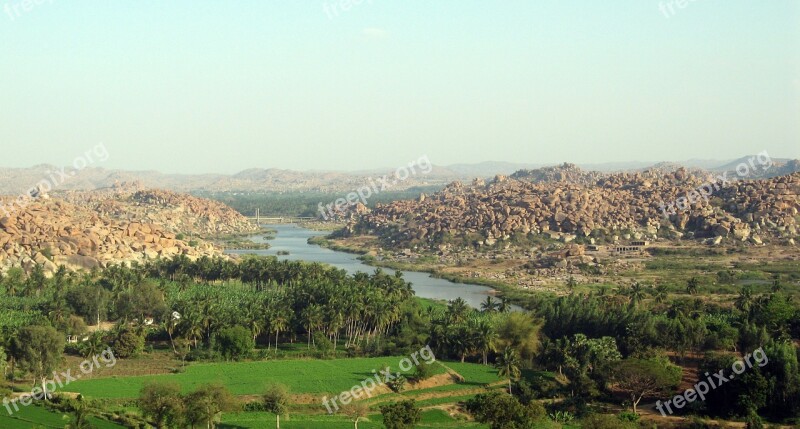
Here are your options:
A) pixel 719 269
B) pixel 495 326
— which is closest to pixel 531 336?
pixel 495 326

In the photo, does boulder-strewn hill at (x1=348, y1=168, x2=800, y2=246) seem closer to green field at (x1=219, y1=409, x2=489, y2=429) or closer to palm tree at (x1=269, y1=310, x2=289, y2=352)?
palm tree at (x1=269, y1=310, x2=289, y2=352)

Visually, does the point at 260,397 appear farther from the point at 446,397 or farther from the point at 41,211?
the point at 41,211

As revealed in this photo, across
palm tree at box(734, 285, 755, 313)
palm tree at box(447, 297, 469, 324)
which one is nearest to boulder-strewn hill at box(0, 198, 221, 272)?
palm tree at box(447, 297, 469, 324)

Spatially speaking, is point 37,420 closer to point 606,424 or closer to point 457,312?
point 606,424

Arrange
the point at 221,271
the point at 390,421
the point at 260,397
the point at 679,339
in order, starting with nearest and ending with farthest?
the point at 390,421 → the point at 260,397 → the point at 679,339 → the point at 221,271

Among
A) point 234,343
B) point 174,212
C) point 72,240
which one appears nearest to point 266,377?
point 234,343

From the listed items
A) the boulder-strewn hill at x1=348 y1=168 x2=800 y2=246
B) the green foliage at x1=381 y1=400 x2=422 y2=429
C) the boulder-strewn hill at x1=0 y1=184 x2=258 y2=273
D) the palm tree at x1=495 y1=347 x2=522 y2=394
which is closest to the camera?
the green foliage at x1=381 y1=400 x2=422 y2=429
